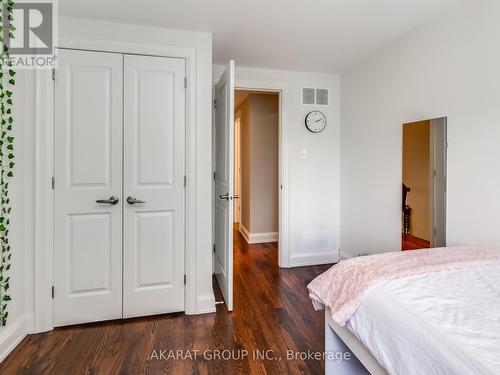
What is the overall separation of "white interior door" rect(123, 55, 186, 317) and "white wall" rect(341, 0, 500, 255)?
191cm

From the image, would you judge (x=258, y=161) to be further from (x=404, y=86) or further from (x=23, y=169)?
(x=23, y=169)

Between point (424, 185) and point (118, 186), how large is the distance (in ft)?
8.03

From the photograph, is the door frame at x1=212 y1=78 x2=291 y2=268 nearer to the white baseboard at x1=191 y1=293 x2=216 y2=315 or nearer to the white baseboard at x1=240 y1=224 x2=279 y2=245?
the white baseboard at x1=240 y1=224 x2=279 y2=245

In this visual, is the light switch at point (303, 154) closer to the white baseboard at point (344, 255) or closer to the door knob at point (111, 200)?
the white baseboard at point (344, 255)

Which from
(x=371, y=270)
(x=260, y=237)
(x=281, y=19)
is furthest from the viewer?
(x=260, y=237)

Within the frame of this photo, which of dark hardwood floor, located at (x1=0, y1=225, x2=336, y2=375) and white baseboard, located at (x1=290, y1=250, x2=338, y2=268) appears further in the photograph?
white baseboard, located at (x1=290, y1=250, x2=338, y2=268)

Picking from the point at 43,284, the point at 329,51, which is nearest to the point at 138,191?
the point at 43,284

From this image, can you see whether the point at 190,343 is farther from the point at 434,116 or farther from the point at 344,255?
the point at 434,116

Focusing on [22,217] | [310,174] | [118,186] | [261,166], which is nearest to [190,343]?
[118,186]

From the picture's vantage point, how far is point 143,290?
236cm

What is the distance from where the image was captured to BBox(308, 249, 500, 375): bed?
2.65 ft

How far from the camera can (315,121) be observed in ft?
11.6

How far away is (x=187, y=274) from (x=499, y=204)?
2242mm

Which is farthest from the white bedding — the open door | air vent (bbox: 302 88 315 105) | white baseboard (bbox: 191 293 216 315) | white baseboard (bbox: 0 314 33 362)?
air vent (bbox: 302 88 315 105)
